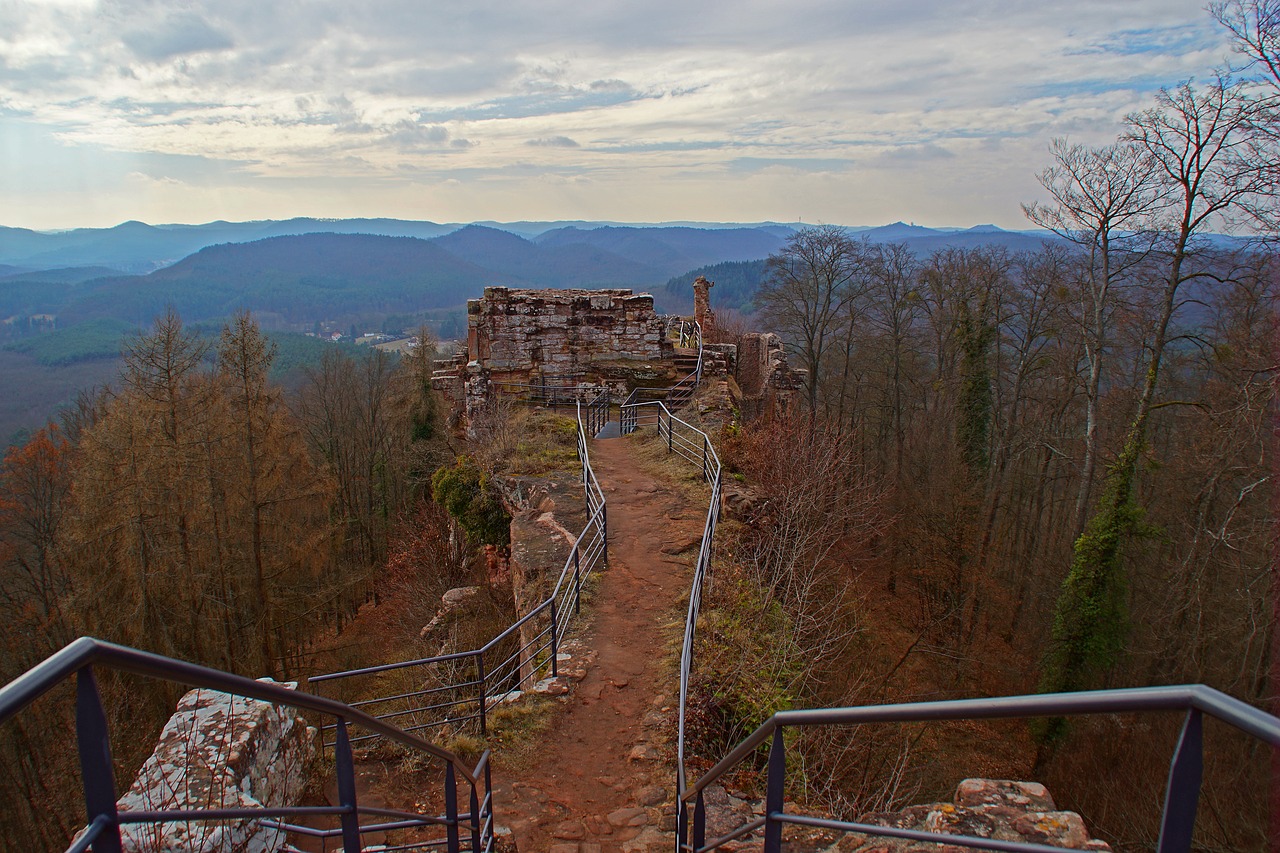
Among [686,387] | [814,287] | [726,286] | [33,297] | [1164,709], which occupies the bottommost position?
[686,387]

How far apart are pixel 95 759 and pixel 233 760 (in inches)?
180

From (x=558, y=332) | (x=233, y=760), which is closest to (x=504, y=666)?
(x=233, y=760)

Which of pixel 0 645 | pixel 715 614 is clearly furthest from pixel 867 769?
pixel 0 645

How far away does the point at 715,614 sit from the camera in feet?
28.3

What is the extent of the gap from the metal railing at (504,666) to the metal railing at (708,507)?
1514 millimetres

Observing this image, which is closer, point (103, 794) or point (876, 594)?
point (103, 794)

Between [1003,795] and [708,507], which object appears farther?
[708,507]

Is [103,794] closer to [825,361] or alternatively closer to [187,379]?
[187,379]

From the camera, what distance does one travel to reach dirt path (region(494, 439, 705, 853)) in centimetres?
589

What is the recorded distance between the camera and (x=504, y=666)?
10023 millimetres

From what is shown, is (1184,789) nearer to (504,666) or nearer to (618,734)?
(618,734)

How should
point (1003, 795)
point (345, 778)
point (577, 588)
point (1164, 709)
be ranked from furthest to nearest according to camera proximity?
point (577, 588) → point (1003, 795) → point (345, 778) → point (1164, 709)

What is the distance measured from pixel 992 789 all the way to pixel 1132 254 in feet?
46.1

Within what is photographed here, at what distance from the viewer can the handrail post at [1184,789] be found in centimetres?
154
